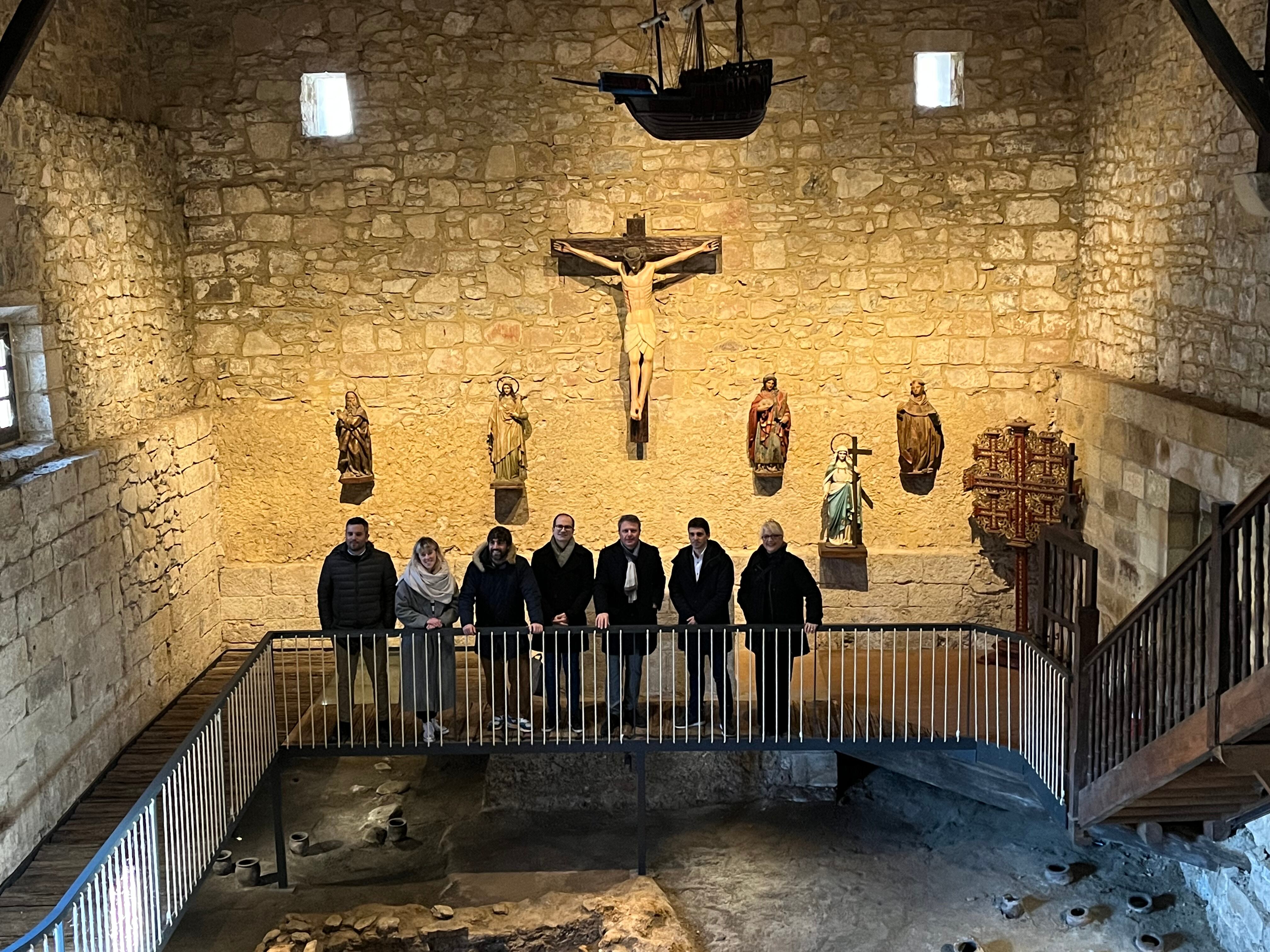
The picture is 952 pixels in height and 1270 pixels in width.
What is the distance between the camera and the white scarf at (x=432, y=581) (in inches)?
329

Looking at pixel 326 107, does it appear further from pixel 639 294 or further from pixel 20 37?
pixel 20 37

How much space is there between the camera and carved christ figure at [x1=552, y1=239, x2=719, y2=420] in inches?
401

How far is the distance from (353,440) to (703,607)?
341 centimetres

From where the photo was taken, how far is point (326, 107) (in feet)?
Result: 34.1

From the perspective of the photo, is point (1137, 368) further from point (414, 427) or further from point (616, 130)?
point (414, 427)

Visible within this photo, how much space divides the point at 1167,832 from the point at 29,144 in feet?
24.1

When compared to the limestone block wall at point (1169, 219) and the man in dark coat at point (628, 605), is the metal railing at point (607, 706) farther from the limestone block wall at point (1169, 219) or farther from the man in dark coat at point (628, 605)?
the limestone block wall at point (1169, 219)

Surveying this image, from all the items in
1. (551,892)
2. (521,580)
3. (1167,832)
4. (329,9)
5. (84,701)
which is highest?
(329,9)

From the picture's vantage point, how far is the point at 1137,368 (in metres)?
9.38

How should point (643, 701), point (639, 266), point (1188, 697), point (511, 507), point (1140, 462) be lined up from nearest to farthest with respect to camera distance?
point (1188, 697) → point (643, 701) → point (1140, 462) → point (639, 266) → point (511, 507)

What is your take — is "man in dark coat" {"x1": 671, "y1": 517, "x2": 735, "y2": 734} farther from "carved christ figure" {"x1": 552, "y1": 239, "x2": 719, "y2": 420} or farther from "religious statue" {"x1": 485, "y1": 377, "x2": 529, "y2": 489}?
"religious statue" {"x1": 485, "y1": 377, "x2": 529, "y2": 489}

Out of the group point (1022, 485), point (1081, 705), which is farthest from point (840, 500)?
point (1081, 705)

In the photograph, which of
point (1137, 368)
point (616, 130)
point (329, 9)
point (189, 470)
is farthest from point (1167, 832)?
point (329, 9)

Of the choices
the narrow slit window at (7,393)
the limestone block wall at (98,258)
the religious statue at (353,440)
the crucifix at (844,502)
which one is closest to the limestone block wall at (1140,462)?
the crucifix at (844,502)
